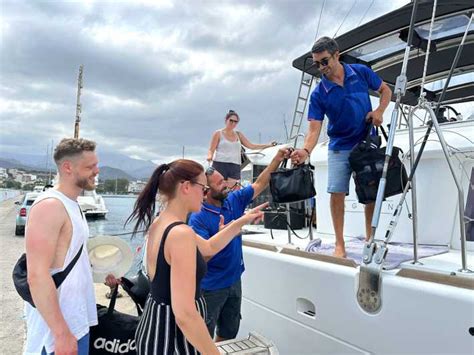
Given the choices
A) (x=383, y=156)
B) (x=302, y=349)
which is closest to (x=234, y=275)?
(x=302, y=349)

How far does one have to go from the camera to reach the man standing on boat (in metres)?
1.84

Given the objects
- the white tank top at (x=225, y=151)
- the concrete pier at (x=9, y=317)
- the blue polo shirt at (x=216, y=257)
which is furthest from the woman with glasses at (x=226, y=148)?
the concrete pier at (x=9, y=317)

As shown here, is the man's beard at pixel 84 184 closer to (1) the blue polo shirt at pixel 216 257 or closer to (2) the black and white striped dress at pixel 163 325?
(2) the black and white striped dress at pixel 163 325

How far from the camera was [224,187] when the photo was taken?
3.02 meters

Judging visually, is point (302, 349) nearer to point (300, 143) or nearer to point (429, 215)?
point (429, 215)

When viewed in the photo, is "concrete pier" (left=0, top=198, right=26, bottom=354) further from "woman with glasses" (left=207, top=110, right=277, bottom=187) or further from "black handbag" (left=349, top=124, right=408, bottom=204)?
"black handbag" (left=349, top=124, right=408, bottom=204)

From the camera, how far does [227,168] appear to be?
5.39m

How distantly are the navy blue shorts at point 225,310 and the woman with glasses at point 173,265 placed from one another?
889 mm

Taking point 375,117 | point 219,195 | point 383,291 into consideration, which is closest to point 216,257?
point 219,195

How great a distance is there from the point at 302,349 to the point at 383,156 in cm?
134

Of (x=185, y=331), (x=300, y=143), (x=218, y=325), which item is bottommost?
(x=218, y=325)

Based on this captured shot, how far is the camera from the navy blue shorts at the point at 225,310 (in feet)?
9.36

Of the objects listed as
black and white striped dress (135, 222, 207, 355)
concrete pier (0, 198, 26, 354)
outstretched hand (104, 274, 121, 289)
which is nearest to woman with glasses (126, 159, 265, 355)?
black and white striped dress (135, 222, 207, 355)

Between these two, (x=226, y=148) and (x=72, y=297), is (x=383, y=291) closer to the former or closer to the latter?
(x=72, y=297)
